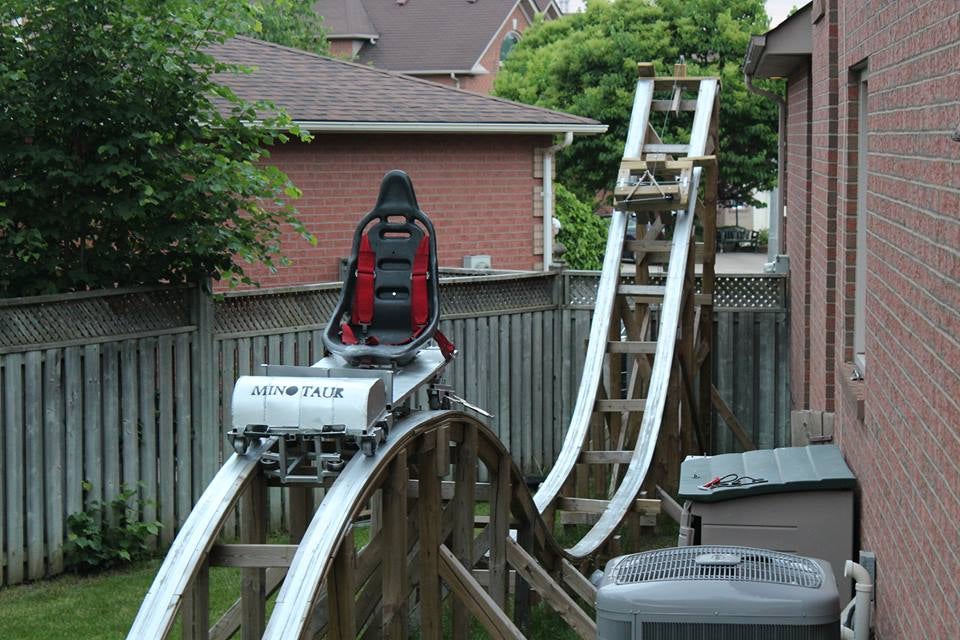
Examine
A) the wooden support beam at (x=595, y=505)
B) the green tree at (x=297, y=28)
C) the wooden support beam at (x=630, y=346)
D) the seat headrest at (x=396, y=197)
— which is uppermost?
the green tree at (x=297, y=28)

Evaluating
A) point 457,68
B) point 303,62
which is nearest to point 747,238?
point 457,68

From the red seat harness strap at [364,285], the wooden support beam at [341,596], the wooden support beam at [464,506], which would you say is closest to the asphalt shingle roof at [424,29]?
the red seat harness strap at [364,285]

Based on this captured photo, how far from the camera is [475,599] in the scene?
731cm

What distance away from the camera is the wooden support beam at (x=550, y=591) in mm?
8055

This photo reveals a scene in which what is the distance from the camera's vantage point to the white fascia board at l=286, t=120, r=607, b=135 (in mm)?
15164

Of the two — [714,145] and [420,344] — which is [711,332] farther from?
[420,344]

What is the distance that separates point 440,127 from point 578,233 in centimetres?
1040

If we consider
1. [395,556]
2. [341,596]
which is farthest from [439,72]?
[341,596]

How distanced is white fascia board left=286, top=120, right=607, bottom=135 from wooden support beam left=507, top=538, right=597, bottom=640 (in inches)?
288

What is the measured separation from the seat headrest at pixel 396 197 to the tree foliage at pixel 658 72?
27.2 metres

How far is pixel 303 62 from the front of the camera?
1734 cm

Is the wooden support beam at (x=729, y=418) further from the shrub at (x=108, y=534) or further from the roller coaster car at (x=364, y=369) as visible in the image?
the shrub at (x=108, y=534)

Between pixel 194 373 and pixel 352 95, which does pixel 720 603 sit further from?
pixel 352 95

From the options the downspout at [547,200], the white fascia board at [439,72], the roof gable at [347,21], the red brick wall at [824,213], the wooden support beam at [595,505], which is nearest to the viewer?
the red brick wall at [824,213]
